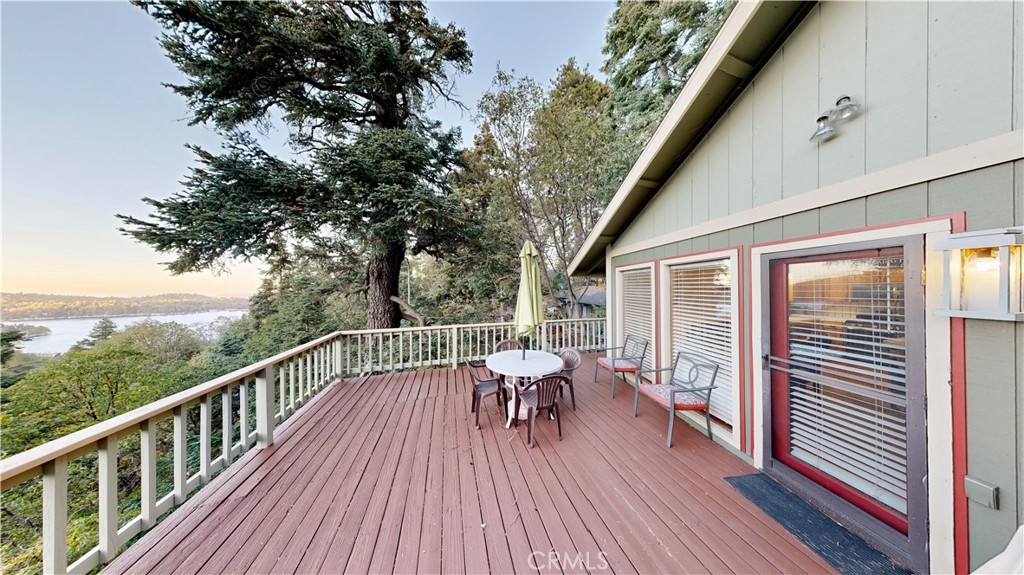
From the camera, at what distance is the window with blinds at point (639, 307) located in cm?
449

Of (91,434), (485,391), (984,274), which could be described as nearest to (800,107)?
(984,274)

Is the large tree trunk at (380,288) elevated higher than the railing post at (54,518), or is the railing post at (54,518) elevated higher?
the large tree trunk at (380,288)

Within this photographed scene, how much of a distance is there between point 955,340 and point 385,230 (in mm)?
7854

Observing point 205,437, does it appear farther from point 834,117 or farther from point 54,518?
point 834,117

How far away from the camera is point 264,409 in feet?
10.0

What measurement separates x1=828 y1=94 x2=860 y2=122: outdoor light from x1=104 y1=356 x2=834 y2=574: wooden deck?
9.48ft

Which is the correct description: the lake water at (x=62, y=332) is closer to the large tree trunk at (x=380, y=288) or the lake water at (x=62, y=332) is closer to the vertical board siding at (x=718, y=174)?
the large tree trunk at (x=380, y=288)

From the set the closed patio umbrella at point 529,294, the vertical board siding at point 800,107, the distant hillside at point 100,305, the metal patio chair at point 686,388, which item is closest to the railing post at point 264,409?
the closed patio umbrella at point 529,294

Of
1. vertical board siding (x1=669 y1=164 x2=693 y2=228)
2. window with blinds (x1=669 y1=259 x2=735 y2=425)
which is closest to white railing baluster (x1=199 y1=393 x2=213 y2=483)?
window with blinds (x1=669 y1=259 x2=735 y2=425)

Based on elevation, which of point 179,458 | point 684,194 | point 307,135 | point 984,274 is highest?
point 307,135

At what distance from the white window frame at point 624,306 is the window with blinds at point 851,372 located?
1801 mm

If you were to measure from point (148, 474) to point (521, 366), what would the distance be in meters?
3.08

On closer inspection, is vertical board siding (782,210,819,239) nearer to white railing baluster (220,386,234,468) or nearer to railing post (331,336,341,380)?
white railing baluster (220,386,234,468)

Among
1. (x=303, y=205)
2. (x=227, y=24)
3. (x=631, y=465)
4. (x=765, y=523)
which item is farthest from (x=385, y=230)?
(x=765, y=523)
